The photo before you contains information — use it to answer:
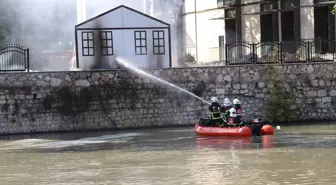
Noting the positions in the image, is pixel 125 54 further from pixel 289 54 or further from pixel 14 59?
pixel 289 54

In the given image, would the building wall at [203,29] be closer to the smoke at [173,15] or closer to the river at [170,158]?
the smoke at [173,15]

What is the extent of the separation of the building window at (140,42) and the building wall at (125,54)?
0.12 m

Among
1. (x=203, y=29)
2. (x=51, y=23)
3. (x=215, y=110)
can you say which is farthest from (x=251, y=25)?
(x=51, y=23)

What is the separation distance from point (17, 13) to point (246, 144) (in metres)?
33.9

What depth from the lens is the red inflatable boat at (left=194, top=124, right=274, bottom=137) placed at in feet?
77.9

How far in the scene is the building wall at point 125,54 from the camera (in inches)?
1183

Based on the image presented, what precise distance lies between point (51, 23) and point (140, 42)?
106 ft

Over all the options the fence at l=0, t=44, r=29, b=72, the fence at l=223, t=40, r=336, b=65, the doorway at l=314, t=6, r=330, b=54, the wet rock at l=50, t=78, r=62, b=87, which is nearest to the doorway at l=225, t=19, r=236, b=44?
the doorway at l=314, t=6, r=330, b=54

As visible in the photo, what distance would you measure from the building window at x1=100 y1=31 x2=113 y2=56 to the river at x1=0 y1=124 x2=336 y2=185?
4.74 metres

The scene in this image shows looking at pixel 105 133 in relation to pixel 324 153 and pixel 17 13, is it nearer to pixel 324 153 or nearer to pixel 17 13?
pixel 324 153

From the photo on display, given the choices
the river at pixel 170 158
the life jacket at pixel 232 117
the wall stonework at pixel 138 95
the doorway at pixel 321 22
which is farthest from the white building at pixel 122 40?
the doorway at pixel 321 22

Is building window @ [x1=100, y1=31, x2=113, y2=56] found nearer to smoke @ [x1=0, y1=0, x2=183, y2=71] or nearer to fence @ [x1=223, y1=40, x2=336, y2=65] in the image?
fence @ [x1=223, y1=40, x2=336, y2=65]

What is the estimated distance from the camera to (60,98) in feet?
91.8

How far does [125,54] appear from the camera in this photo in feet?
99.4
